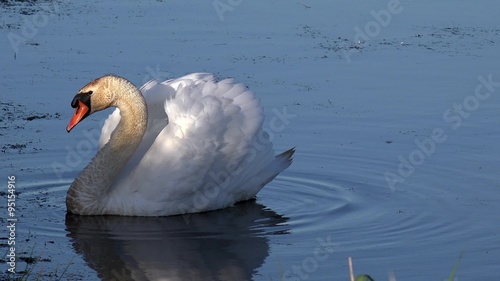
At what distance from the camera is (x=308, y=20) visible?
14.2 m

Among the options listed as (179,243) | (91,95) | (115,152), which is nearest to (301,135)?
(115,152)

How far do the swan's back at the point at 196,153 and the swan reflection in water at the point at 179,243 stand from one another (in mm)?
118

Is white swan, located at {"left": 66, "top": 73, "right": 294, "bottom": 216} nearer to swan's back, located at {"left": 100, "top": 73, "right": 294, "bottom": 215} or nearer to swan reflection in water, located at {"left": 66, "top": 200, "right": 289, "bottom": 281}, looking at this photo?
swan's back, located at {"left": 100, "top": 73, "right": 294, "bottom": 215}

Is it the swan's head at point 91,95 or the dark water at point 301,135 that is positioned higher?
the swan's head at point 91,95

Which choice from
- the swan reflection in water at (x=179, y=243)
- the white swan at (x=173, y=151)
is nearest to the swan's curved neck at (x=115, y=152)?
the white swan at (x=173, y=151)

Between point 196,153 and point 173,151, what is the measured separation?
173 mm

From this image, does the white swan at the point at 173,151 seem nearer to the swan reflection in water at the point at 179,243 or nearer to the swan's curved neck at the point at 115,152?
the swan's curved neck at the point at 115,152

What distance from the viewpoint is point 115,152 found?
8.67m

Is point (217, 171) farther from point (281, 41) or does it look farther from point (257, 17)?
point (257, 17)

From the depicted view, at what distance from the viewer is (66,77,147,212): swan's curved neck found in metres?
8.54

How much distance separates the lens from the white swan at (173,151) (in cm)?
843

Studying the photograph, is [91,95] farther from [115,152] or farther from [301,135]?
[301,135]

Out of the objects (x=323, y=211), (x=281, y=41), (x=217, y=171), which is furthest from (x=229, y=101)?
(x=281, y=41)

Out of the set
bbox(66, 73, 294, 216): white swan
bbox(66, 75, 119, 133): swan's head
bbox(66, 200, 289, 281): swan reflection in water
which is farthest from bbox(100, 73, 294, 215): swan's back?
bbox(66, 75, 119, 133): swan's head
